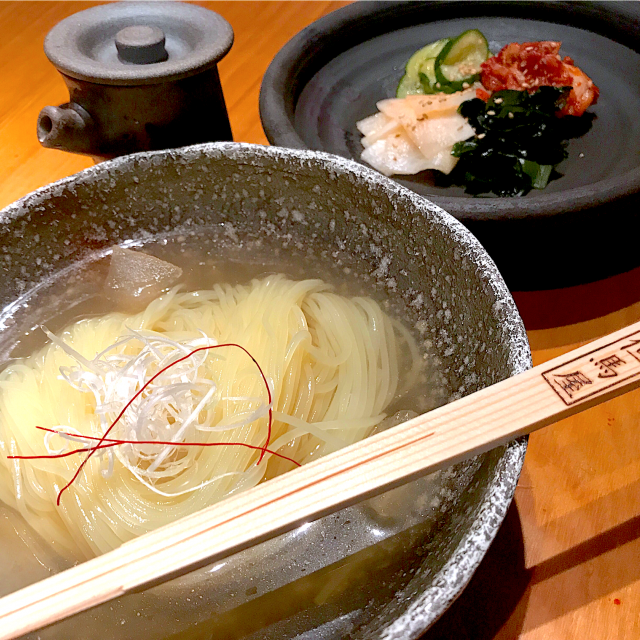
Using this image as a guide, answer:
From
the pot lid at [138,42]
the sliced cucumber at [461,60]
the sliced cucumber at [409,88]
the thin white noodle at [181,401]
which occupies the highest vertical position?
the pot lid at [138,42]

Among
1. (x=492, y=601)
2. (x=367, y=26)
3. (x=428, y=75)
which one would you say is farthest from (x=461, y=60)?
(x=492, y=601)

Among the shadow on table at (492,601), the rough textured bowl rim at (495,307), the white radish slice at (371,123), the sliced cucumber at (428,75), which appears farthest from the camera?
the sliced cucumber at (428,75)

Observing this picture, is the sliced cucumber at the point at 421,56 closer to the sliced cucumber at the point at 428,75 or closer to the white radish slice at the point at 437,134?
the sliced cucumber at the point at 428,75

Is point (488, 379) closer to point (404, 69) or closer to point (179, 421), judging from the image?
point (179, 421)

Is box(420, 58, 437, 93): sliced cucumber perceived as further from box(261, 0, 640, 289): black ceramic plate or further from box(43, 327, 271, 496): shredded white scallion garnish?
box(43, 327, 271, 496): shredded white scallion garnish

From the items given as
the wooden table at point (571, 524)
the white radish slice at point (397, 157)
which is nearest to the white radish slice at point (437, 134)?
the white radish slice at point (397, 157)
